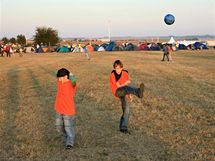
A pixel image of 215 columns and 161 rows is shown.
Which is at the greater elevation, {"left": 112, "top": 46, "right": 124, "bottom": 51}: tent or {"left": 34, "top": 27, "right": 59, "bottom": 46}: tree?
{"left": 34, "top": 27, "right": 59, "bottom": 46}: tree

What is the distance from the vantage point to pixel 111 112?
31.9ft

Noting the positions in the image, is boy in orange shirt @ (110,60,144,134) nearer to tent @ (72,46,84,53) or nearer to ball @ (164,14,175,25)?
ball @ (164,14,175,25)

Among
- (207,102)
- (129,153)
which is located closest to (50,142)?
(129,153)

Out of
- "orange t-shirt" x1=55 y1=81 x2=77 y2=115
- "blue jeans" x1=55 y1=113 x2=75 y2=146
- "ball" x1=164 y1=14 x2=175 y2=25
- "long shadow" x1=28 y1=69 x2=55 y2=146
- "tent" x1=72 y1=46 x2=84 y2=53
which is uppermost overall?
"ball" x1=164 y1=14 x2=175 y2=25

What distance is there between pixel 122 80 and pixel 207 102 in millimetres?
4020

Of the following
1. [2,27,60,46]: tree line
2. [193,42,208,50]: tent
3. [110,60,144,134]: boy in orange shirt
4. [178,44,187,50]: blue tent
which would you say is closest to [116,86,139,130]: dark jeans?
[110,60,144,134]: boy in orange shirt

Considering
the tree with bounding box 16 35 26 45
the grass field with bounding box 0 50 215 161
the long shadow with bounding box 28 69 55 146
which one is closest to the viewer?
the grass field with bounding box 0 50 215 161

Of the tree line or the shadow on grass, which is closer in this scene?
the shadow on grass

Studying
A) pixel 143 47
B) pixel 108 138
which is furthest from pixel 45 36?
pixel 108 138

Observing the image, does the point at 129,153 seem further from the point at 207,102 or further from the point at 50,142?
the point at 207,102

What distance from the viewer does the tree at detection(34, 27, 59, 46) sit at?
75.5m

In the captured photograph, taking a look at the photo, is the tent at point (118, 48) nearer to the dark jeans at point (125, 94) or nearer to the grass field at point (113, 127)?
the grass field at point (113, 127)

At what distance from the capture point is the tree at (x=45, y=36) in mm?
75500

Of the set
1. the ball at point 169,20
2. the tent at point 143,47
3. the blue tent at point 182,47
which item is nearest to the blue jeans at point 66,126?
the ball at point 169,20
